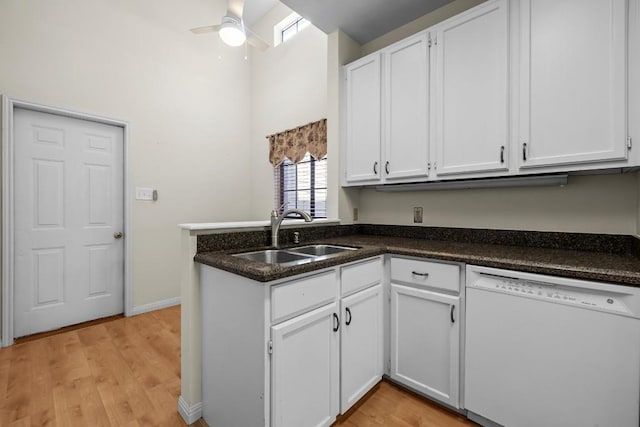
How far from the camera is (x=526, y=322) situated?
4.30ft

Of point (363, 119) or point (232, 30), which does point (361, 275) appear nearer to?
point (363, 119)

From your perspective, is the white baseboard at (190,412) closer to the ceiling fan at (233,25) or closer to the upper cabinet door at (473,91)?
the upper cabinet door at (473,91)

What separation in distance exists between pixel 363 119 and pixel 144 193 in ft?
8.31

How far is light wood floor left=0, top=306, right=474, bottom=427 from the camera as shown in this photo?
154cm

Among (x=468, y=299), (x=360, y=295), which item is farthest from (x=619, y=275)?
(x=360, y=295)

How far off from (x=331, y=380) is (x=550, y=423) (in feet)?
3.30

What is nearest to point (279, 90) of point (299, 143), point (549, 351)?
point (299, 143)

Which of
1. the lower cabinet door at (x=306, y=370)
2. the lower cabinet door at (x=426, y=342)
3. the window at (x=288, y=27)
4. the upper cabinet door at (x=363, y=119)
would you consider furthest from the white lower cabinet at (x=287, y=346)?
the window at (x=288, y=27)

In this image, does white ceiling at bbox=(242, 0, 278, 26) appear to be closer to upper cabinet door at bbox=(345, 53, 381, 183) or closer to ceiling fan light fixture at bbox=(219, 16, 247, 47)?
ceiling fan light fixture at bbox=(219, 16, 247, 47)

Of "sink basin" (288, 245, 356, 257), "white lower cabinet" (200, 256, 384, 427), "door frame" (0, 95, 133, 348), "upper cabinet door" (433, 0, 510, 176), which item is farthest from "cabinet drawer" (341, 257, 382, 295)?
"door frame" (0, 95, 133, 348)

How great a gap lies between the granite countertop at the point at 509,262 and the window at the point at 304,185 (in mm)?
1883

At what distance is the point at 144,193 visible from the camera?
123 inches

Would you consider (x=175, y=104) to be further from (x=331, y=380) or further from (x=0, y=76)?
(x=331, y=380)

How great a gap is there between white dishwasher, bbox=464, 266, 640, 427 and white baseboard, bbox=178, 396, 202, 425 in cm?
148
